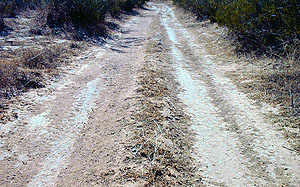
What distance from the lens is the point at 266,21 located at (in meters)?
8.26

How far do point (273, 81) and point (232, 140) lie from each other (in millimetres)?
2623

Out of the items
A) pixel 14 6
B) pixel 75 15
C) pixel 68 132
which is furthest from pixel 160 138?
pixel 14 6

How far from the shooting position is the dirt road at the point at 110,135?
3.29m

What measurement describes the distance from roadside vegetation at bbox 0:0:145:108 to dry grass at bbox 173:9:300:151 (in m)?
4.46

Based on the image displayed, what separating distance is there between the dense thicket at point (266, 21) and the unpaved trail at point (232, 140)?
2.18 m

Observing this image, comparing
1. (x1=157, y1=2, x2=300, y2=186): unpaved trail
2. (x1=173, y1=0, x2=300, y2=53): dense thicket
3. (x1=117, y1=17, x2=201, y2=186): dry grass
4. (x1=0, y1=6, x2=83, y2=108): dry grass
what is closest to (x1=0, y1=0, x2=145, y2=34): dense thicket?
(x1=0, y1=6, x2=83, y2=108): dry grass

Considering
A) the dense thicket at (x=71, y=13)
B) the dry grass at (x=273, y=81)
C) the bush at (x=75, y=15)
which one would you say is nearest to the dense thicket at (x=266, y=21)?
the dry grass at (x=273, y=81)

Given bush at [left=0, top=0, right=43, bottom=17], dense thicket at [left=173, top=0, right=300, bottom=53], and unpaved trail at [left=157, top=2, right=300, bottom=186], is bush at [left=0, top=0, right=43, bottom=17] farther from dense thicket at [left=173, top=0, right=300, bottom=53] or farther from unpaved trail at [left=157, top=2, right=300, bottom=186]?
unpaved trail at [left=157, top=2, right=300, bottom=186]

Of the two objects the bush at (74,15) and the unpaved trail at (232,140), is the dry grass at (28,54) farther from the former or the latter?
the unpaved trail at (232,140)

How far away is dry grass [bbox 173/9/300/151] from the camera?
177 inches

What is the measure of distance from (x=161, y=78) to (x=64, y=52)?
3515 mm

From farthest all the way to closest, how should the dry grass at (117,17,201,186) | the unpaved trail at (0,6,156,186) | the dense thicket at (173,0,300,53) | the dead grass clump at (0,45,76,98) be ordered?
the dense thicket at (173,0,300,53) < the dead grass clump at (0,45,76,98) < the unpaved trail at (0,6,156,186) < the dry grass at (117,17,201,186)

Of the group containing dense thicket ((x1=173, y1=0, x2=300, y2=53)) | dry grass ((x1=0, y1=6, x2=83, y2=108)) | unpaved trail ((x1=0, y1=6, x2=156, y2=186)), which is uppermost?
dense thicket ((x1=173, y1=0, x2=300, y2=53))

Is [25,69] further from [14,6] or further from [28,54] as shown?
[14,6]
